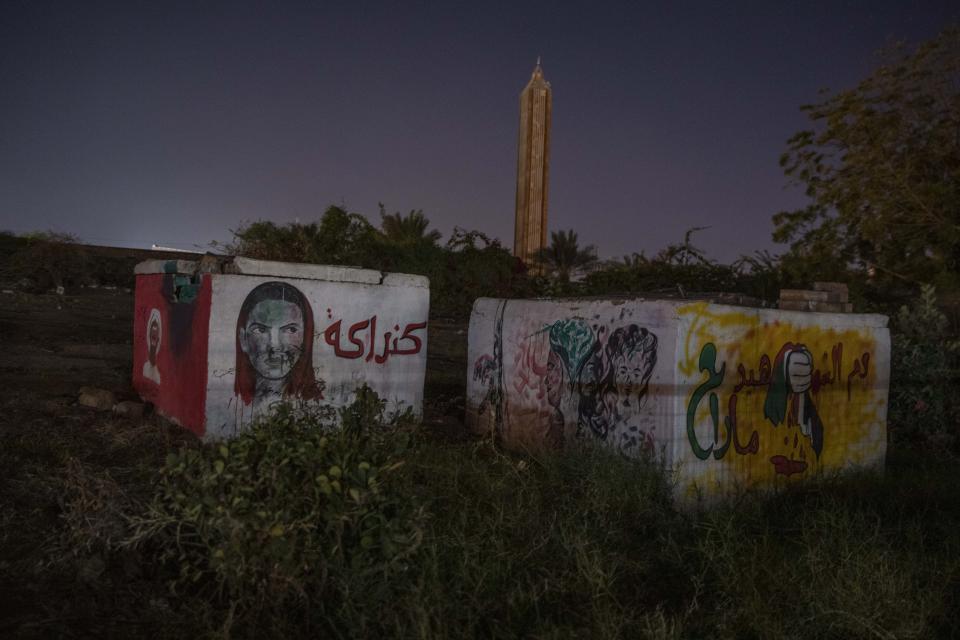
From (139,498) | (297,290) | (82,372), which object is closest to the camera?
(139,498)

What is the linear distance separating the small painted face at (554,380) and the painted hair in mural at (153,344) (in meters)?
3.72

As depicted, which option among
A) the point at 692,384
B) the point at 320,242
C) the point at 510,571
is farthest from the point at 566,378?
the point at 320,242

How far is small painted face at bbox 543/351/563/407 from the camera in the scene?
19.7 ft

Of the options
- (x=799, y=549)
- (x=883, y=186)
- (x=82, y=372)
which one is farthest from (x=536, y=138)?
(x=799, y=549)

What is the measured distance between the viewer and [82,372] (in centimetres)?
830

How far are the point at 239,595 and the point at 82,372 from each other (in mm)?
6657

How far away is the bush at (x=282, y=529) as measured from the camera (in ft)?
9.25

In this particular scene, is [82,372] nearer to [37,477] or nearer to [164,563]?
[37,477]

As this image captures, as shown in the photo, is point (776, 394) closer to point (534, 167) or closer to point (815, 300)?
point (815, 300)

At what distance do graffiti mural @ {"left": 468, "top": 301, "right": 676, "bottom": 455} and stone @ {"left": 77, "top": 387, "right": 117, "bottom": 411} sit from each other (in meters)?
3.49

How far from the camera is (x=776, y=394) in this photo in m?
5.57

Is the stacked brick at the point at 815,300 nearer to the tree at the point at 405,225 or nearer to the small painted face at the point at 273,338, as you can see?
the small painted face at the point at 273,338

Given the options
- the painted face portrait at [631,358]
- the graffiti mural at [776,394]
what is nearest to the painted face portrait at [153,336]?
the painted face portrait at [631,358]

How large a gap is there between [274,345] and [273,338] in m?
0.06
